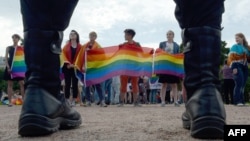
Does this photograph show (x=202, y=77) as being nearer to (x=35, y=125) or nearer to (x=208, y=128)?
(x=208, y=128)

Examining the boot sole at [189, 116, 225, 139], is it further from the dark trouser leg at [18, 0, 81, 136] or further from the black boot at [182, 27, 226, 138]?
the dark trouser leg at [18, 0, 81, 136]

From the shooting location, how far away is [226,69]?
45.4 ft

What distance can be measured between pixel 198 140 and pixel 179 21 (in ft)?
2.61

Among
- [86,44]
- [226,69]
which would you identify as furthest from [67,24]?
[226,69]

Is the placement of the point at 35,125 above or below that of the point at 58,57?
below

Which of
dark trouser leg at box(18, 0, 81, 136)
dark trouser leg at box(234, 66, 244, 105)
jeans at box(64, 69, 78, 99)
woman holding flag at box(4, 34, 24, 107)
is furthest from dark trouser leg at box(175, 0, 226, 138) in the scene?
woman holding flag at box(4, 34, 24, 107)

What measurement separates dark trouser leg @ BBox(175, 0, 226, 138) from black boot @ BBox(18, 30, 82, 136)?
77cm

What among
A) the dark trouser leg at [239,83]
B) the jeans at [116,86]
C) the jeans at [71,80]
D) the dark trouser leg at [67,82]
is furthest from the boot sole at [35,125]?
A: the jeans at [116,86]

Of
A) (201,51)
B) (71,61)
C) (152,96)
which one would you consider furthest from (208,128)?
(152,96)

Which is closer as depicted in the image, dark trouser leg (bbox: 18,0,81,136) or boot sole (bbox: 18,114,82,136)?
boot sole (bbox: 18,114,82,136)

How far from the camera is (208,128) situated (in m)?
2.10

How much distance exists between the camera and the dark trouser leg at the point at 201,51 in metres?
2.30

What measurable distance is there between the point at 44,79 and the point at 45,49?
0.59 ft

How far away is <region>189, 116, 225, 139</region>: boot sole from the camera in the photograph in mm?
2090
